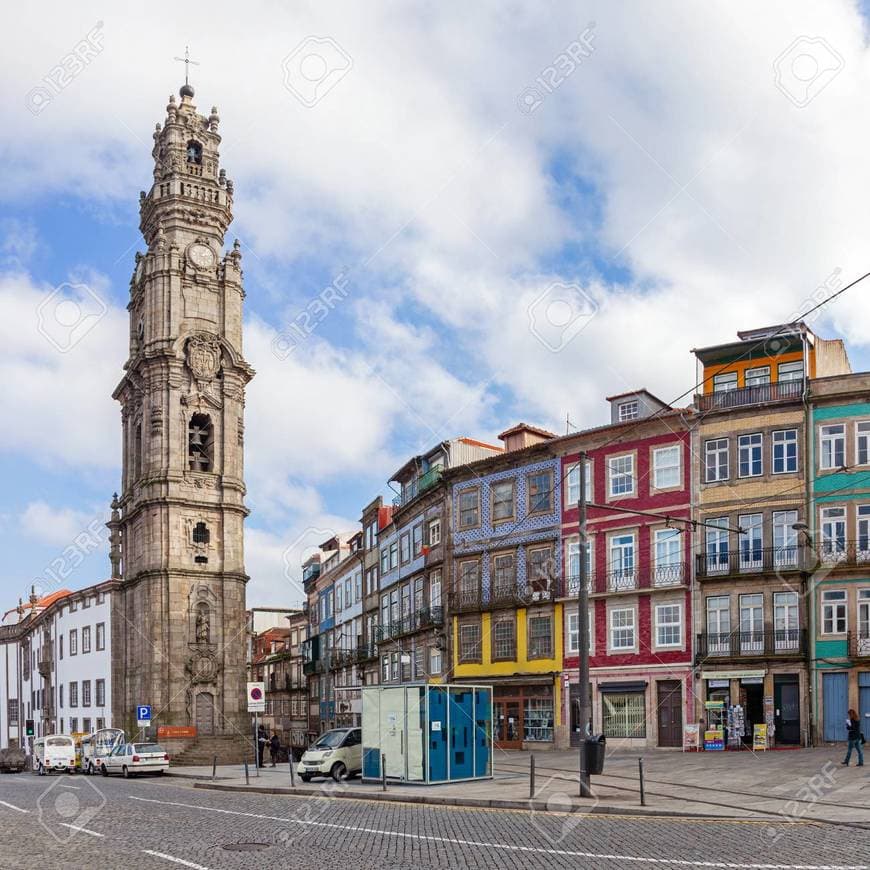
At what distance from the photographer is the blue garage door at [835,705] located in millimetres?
38250

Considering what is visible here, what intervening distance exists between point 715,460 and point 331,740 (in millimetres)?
17456

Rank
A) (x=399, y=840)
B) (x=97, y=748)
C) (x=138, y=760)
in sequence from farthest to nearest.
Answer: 1. (x=97, y=748)
2. (x=138, y=760)
3. (x=399, y=840)

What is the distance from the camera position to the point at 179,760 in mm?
60500

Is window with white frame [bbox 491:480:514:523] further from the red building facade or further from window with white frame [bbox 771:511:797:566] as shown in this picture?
window with white frame [bbox 771:511:797:566]

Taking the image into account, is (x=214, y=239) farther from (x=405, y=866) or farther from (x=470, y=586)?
(x=405, y=866)

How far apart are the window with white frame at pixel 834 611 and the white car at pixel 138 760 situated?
26.3m

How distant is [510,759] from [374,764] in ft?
34.9

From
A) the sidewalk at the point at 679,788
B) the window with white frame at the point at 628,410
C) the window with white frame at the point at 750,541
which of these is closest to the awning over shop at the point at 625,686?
the sidewalk at the point at 679,788

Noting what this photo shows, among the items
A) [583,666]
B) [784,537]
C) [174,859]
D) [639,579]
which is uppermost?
[784,537]

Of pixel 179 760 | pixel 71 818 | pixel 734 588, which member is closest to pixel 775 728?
pixel 734 588

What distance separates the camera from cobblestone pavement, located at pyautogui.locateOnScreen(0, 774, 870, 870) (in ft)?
50.0

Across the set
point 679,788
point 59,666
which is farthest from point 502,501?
point 59,666

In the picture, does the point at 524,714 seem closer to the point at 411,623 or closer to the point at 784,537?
the point at 411,623

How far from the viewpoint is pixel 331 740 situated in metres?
33.5
